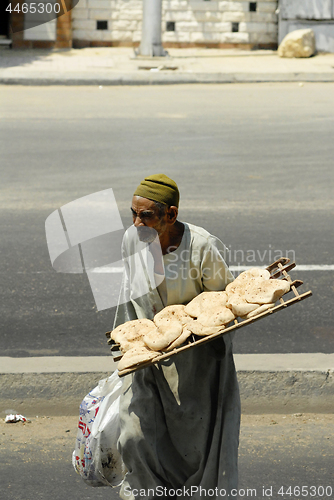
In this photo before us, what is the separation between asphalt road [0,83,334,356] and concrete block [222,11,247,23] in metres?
6.68

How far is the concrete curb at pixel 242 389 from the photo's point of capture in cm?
498

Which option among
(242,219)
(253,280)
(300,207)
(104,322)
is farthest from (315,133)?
(253,280)

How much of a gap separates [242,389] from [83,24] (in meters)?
21.2

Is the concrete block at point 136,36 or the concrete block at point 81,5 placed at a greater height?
the concrete block at point 81,5

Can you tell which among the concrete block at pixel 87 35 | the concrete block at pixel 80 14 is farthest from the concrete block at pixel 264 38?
the concrete block at pixel 80 14

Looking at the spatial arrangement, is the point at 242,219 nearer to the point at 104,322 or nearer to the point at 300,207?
the point at 300,207

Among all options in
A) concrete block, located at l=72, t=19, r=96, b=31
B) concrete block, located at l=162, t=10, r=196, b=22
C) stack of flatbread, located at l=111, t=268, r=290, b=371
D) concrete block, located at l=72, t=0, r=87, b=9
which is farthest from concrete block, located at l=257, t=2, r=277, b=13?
stack of flatbread, located at l=111, t=268, r=290, b=371

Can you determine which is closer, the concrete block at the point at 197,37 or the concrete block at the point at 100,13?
the concrete block at the point at 100,13

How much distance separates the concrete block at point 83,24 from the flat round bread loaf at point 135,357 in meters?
22.5

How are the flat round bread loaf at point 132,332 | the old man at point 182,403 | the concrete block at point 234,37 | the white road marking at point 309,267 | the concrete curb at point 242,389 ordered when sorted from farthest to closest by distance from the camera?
the concrete block at point 234,37 → the white road marking at point 309,267 → the concrete curb at point 242,389 → the old man at point 182,403 → the flat round bread loaf at point 132,332

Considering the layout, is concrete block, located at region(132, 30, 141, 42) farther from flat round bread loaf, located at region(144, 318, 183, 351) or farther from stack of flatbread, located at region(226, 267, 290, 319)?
flat round bread loaf, located at region(144, 318, 183, 351)

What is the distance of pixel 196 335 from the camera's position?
328cm

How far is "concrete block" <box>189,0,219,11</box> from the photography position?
23969 millimetres

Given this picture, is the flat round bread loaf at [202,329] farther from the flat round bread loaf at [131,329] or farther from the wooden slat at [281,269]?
the wooden slat at [281,269]
